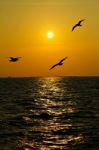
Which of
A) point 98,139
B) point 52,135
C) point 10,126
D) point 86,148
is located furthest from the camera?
point 10,126

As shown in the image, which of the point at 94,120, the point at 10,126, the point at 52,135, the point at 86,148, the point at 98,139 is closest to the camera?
the point at 86,148

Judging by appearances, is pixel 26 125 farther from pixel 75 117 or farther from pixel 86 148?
pixel 86 148

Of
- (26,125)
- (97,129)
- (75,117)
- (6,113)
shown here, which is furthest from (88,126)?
(6,113)

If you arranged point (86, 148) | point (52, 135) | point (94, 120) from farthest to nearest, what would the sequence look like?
point (94, 120) < point (52, 135) < point (86, 148)

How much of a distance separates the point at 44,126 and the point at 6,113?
44.2ft

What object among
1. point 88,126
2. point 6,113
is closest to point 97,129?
point 88,126

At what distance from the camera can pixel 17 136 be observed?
43.8m

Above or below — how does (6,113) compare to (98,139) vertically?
above

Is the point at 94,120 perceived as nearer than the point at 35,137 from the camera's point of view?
No

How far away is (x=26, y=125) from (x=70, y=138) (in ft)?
33.1

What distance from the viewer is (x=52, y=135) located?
45.0 meters

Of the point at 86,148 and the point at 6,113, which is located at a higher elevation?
the point at 6,113

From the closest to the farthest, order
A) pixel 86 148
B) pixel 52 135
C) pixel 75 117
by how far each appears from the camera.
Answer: pixel 86 148 < pixel 52 135 < pixel 75 117

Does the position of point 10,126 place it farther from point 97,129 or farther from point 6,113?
point 6,113
